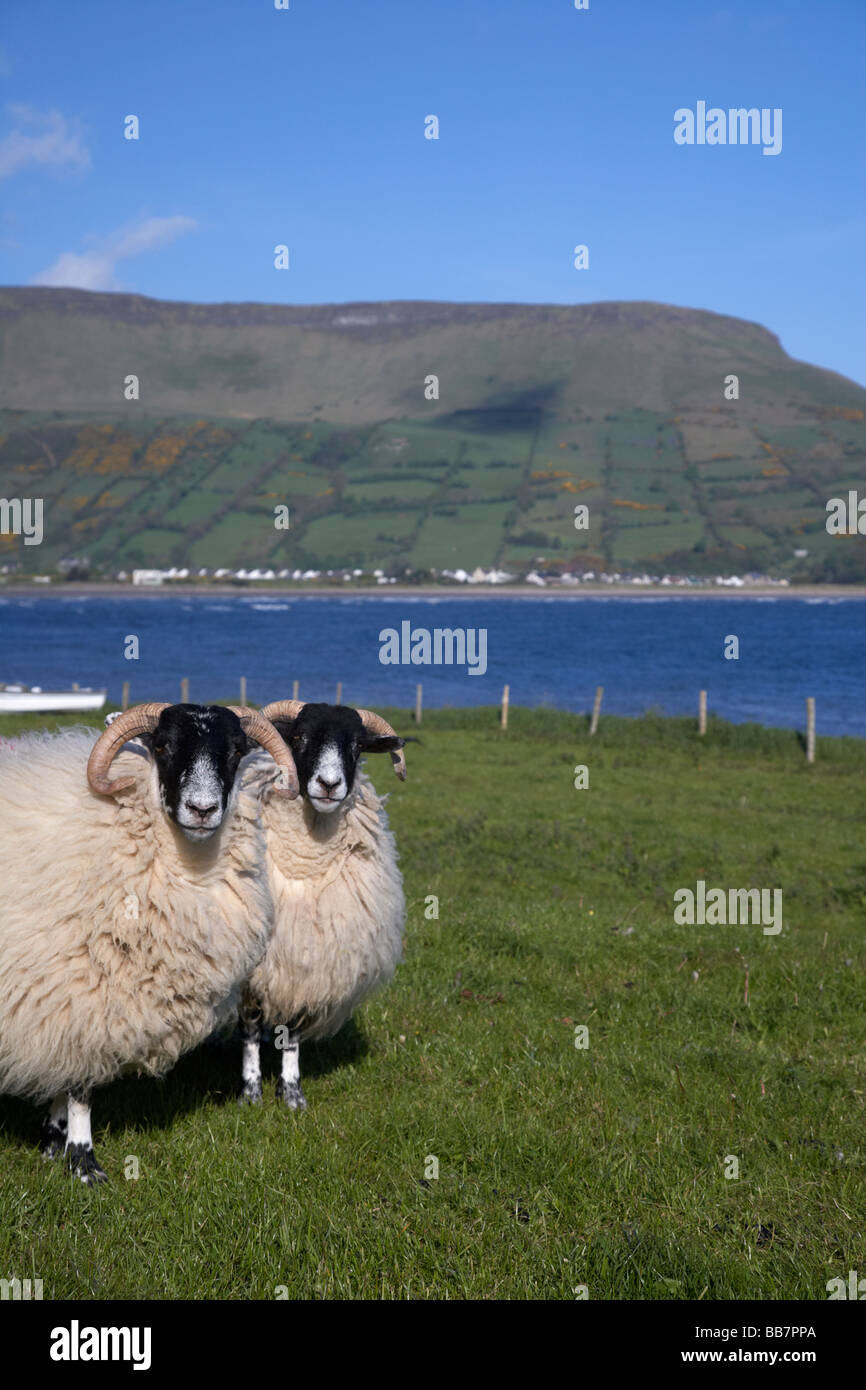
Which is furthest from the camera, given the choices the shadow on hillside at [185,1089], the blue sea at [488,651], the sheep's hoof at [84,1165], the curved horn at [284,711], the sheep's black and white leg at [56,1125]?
the blue sea at [488,651]

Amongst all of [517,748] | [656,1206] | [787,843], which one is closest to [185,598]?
[517,748]

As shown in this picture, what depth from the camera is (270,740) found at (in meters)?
6.54

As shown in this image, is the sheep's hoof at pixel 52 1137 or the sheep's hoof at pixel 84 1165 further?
the sheep's hoof at pixel 52 1137

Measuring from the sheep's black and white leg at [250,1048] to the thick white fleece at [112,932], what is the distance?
2.33 ft

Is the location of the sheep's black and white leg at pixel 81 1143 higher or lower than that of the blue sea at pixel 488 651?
lower

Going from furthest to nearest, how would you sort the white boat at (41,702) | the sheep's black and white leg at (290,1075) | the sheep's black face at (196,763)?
the white boat at (41,702) < the sheep's black and white leg at (290,1075) < the sheep's black face at (196,763)

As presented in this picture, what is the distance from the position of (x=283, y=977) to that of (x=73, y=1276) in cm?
267

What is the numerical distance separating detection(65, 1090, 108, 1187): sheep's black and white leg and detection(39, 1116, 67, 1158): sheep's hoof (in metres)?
0.18

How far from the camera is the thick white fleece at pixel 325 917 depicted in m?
7.16

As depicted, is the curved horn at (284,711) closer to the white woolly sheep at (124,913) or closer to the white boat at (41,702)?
the white woolly sheep at (124,913)

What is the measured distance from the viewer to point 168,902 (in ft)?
20.0

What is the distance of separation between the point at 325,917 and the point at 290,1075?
1.08 m

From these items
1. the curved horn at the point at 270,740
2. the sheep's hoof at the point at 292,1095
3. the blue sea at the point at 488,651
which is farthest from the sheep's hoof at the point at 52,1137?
the blue sea at the point at 488,651

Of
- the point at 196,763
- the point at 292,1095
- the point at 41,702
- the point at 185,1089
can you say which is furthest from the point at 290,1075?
the point at 41,702
